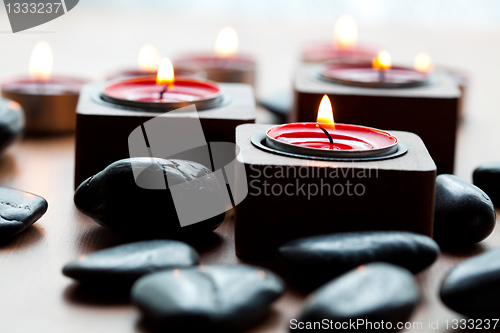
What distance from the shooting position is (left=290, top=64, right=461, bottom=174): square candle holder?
0.86 m

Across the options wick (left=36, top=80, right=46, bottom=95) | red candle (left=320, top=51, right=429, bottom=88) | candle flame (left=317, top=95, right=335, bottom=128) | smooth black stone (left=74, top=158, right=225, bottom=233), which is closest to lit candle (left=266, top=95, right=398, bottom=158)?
candle flame (left=317, top=95, right=335, bottom=128)

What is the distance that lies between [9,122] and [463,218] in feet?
2.15

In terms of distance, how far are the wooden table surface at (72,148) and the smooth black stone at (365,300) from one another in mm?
48

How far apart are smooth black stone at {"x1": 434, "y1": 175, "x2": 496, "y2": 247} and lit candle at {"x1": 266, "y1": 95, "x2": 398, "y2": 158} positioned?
9cm

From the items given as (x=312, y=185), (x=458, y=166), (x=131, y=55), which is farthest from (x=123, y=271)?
(x=131, y=55)

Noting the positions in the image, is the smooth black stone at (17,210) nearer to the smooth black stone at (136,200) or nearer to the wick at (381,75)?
the smooth black stone at (136,200)

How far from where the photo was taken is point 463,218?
646 millimetres

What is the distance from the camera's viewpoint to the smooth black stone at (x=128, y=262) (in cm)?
52

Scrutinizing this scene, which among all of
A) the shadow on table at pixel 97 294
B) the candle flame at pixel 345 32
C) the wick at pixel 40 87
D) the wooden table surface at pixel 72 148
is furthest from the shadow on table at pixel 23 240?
the candle flame at pixel 345 32

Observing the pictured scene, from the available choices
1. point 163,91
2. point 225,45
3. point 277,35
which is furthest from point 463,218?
point 277,35

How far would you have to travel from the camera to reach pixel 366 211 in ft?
1.95

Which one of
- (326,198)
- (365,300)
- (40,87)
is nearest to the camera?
(365,300)

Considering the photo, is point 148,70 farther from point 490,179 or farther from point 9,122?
point 490,179

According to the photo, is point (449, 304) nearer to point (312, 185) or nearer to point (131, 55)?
point (312, 185)
